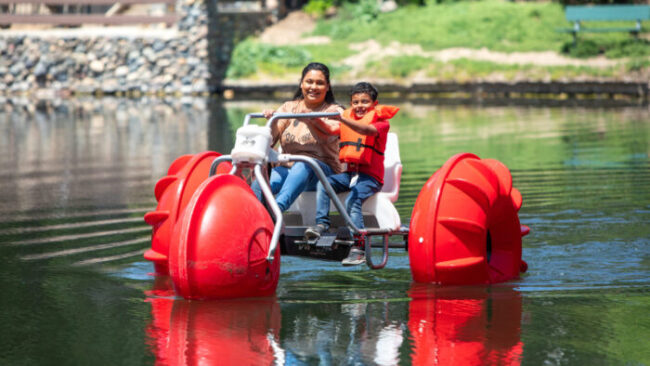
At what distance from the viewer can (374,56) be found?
2894cm

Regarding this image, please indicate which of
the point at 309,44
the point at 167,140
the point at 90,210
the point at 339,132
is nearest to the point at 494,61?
the point at 309,44

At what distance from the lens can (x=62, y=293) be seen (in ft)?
23.0

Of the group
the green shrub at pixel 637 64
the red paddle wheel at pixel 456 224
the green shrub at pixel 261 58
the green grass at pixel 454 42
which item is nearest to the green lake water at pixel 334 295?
the red paddle wheel at pixel 456 224

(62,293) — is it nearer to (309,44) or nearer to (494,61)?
(494,61)

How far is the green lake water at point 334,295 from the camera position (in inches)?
217

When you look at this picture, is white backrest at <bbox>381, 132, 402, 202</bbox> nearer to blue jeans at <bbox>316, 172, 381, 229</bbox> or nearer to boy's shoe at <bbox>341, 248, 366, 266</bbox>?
blue jeans at <bbox>316, 172, 381, 229</bbox>

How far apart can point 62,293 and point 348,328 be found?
2162 millimetres

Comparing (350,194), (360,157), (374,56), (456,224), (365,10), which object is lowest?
(456,224)

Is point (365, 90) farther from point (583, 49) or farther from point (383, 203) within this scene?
point (583, 49)

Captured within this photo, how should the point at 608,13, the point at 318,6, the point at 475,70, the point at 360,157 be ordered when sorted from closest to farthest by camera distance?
1. the point at 360,157
2. the point at 475,70
3. the point at 608,13
4. the point at 318,6

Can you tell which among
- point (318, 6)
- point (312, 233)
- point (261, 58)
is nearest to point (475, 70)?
point (261, 58)

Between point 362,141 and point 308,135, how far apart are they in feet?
1.69

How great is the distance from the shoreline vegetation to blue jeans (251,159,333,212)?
19.5 metres

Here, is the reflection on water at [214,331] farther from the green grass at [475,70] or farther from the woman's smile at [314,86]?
the green grass at [475,70]
